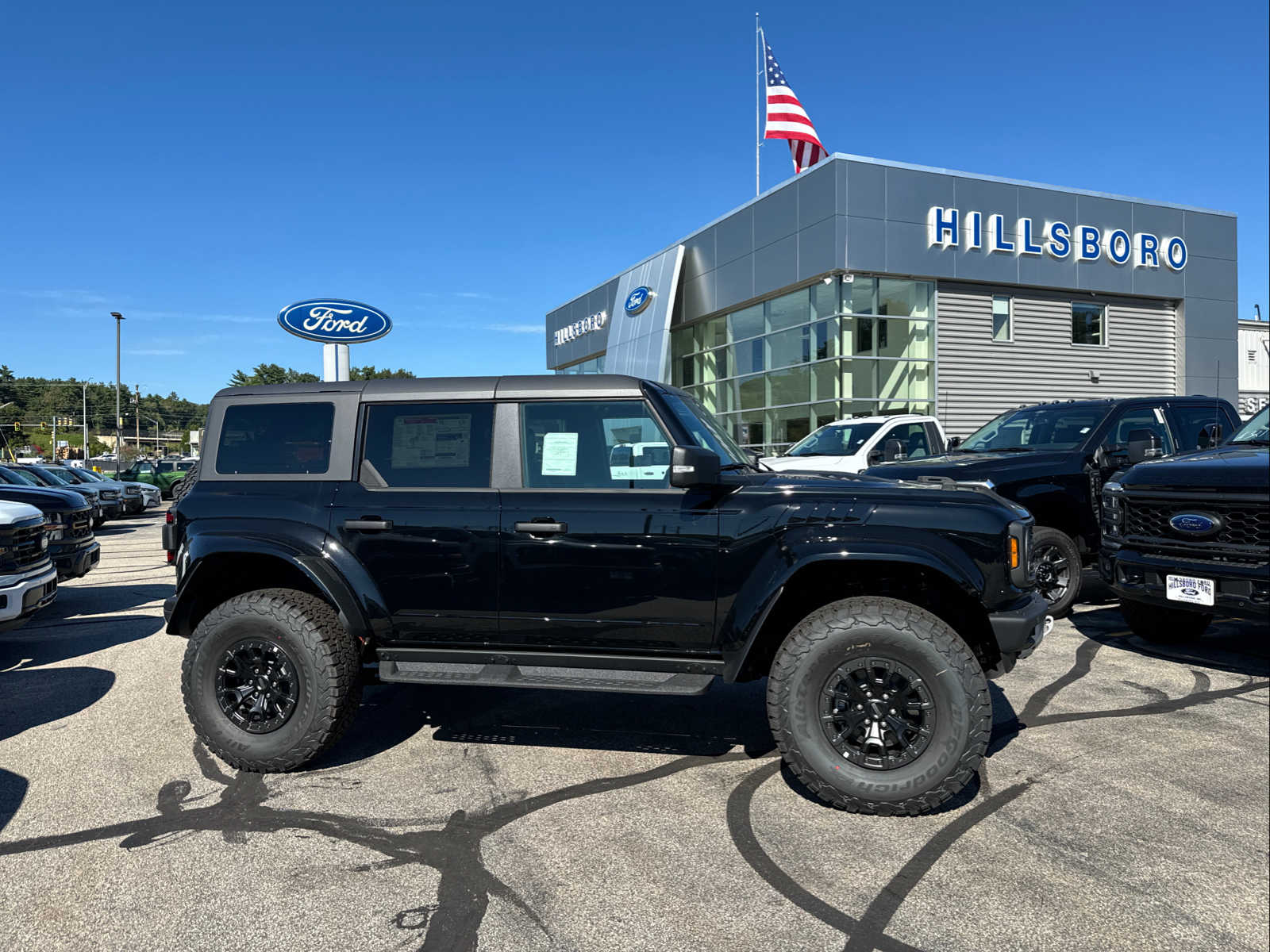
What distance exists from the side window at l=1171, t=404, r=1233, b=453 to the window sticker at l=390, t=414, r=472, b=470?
711 cm

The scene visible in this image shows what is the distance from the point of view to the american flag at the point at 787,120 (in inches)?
833

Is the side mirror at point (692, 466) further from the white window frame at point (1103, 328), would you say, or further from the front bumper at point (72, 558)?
the white window frame at point (1103, 328)

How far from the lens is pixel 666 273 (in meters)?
24.7

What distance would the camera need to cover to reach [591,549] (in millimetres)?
3736

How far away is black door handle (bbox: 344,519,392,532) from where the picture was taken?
392 cm

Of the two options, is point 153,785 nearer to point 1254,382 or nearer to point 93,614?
point 93,614

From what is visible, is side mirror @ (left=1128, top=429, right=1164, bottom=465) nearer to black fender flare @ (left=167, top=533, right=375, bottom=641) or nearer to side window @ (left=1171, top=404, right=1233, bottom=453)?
side window @ (left=1171, top=404, right=1233, bottom=453)

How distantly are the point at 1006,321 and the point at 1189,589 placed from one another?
57.2 feet

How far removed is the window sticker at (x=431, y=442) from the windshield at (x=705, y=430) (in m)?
1.03

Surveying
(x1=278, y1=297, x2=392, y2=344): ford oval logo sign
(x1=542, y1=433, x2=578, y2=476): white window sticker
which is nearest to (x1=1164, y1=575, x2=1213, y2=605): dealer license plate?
(x1=542, y1=433, x2=578, y2=476): white window sticker

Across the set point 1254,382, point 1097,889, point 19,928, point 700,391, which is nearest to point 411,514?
point 19,928

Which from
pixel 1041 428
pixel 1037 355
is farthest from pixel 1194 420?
pixel 1037 355

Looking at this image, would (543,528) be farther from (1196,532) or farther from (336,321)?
(336,321)

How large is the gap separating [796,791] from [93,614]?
24.7 ft
